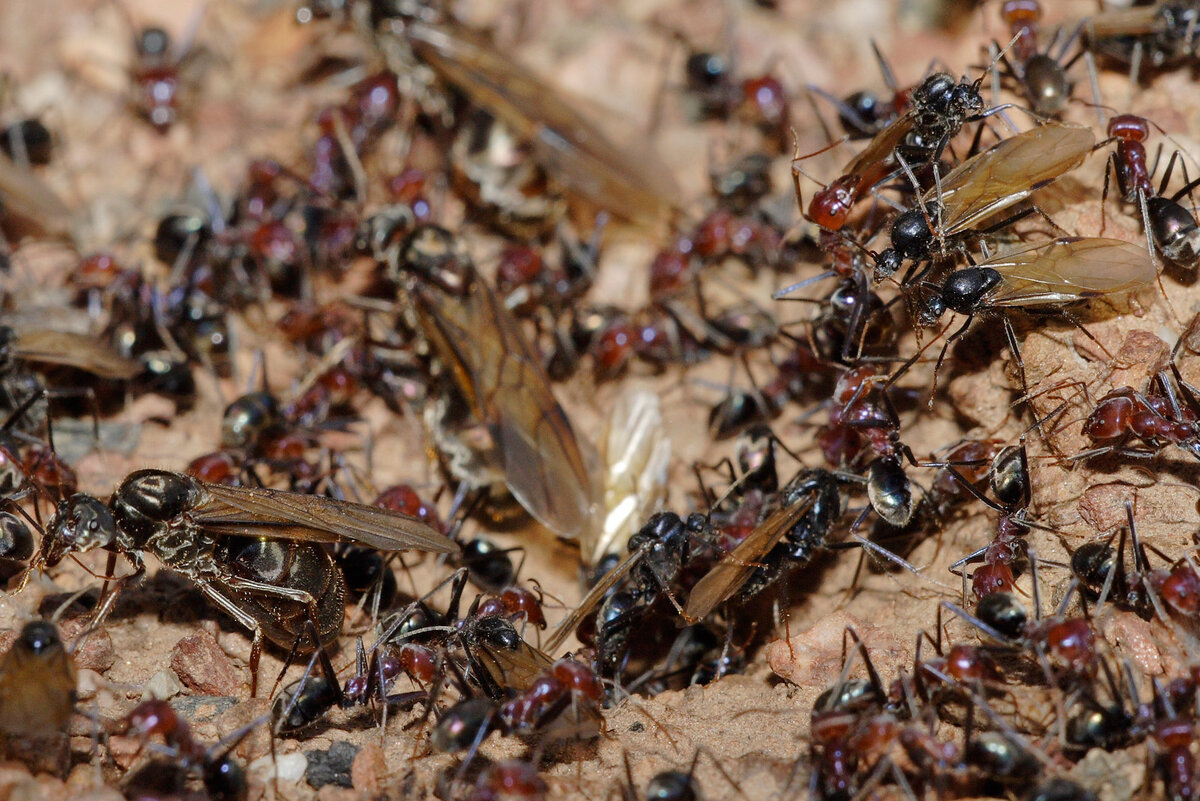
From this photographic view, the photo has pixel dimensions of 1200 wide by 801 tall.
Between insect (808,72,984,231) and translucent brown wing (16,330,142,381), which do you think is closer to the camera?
insect (808,72,984,231)

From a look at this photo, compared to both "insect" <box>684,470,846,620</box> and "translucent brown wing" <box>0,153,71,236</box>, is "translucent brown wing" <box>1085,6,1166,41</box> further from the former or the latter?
"translucent brown wing" <box>0,153,71,236</box>

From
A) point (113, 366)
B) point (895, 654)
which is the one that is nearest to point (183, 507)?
point (113, 366)

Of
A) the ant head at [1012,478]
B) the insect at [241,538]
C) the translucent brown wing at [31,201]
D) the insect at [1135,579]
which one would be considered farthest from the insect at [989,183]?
the translucent brown wing at [31,201]

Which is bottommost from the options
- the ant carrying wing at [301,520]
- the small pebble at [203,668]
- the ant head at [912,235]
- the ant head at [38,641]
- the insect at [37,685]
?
the small pebble at [203,668]

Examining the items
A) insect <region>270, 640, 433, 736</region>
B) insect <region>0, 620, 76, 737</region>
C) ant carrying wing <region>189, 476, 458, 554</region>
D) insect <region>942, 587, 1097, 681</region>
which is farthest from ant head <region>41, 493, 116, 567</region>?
insect <region>942, 587, 1097, 681</region>

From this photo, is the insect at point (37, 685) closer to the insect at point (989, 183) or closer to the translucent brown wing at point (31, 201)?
the translucent brown wing at point (31, 201)

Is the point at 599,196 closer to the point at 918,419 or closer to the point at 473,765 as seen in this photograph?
the point at 918,419
